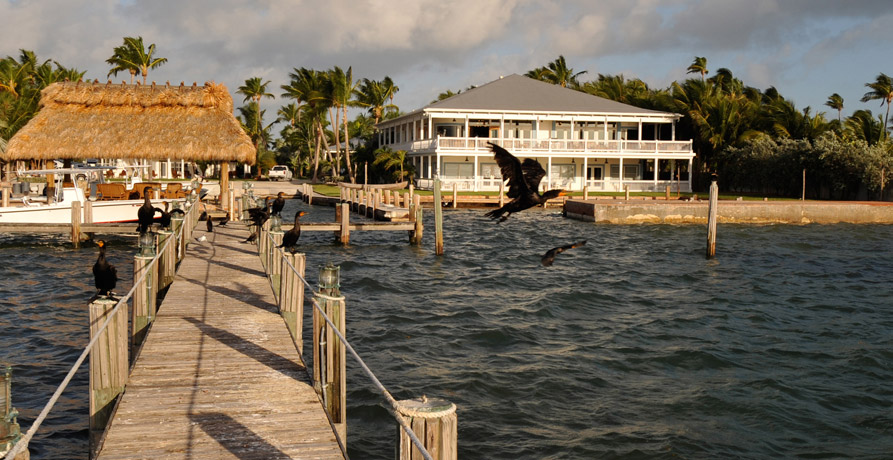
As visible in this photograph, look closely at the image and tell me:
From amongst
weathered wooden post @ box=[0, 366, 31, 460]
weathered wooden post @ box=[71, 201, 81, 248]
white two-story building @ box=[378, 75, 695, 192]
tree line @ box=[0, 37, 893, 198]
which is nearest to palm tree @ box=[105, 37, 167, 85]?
tree line @ box=[0, 37, 893, 198]

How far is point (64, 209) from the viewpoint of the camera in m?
25.7

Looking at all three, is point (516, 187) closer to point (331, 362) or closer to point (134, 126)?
point (331, 362)

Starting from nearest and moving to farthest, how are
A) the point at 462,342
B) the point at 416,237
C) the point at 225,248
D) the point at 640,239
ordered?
the point at 462,342 → the point at 225,248 → the point at 416,237 → the point at 640,239

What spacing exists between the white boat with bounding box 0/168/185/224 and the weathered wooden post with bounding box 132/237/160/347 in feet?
48.9

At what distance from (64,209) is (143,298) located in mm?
18273

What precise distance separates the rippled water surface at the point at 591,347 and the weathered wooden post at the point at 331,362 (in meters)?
1.82

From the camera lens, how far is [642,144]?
174 feet

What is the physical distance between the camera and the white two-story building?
51.2 metres

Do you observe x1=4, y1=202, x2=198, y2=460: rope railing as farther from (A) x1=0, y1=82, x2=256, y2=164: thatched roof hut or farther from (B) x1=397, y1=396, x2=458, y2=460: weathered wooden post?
(A) x1=0, y1=82, x2=256, y2=164: thatched roof hut

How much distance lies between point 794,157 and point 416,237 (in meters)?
33.2

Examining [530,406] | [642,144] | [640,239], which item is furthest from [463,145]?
[530,406]

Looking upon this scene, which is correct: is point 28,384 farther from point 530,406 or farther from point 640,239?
point 640,239

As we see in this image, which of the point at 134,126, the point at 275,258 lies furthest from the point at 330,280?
the point at 134,126

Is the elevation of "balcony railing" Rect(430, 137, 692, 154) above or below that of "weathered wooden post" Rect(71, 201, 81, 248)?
above
